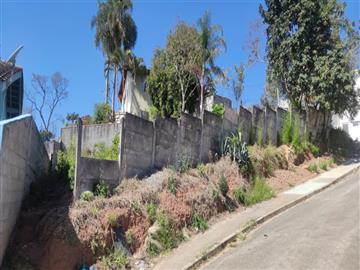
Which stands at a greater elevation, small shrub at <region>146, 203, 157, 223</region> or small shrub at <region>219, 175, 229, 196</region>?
small shrub at <region>219, 175, 229, 196</region>

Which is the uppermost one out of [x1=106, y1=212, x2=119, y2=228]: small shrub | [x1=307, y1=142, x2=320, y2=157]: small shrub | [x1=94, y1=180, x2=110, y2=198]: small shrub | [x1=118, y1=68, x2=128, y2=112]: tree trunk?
[x1=118, y1=68, x2=128, y2=112]: tree trunk

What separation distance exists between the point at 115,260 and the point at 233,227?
3926 millimetres

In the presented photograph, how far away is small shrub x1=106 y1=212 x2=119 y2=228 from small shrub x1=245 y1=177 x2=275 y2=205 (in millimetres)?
5826

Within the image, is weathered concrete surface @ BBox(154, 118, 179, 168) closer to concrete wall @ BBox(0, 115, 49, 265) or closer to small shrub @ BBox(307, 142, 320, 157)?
concrete wall @ BBox(0, 115, 49, 265)

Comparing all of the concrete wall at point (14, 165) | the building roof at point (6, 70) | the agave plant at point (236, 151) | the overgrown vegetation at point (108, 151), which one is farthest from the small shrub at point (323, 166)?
the building roof at point (6, 70)

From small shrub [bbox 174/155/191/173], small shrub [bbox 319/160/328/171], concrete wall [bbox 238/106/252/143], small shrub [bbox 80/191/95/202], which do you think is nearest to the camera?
small shrub [bbox 80/191/95/202]

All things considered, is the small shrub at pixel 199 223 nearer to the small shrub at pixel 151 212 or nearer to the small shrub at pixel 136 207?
the small shrub at pixel 151 212

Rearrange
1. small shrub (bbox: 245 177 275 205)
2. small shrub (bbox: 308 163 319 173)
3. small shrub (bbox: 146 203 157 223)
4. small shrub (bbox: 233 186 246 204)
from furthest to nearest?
Result: small shrub (bbox: 308 163 319 173)
small shrub (bbox: 245 177 275 205)
small shrub (bbox: 233 186 246 204)
small shrub (bbox: 146 203 157 223)

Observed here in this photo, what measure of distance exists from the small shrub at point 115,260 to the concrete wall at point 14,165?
226cm

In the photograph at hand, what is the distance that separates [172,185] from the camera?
1364 cm

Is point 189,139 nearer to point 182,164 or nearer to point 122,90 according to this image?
point 182,164

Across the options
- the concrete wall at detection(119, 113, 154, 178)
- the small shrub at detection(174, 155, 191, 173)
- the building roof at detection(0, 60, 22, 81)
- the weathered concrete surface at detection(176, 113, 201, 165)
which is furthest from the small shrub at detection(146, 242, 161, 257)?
the building roof at detection(0, 60, 22, 81)

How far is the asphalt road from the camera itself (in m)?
10.1

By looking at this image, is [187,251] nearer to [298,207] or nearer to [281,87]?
[298,207]
